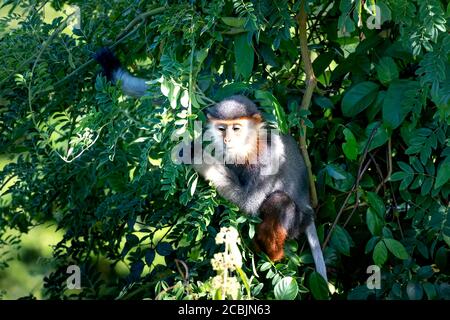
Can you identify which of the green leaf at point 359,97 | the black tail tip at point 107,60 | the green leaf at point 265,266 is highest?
the black tail tip at point 107,60

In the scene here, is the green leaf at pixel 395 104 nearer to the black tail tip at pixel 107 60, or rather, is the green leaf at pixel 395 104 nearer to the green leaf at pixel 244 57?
the green leaf at pixel 244 57

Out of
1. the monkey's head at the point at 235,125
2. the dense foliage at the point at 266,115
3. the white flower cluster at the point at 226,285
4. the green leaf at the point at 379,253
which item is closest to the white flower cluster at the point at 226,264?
the white flower cluster at the point at 226,285

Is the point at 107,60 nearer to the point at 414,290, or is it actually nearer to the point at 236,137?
the point at 236,137

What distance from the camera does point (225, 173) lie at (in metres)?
5.66

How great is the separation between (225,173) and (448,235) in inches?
59.5

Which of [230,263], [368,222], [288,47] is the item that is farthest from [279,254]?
[230,263]

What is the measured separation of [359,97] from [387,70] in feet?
0.83

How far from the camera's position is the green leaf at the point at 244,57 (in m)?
5.14

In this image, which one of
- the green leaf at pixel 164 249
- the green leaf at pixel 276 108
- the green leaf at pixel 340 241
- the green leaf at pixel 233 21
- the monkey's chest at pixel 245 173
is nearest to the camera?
the green leaf at pixel 276 108

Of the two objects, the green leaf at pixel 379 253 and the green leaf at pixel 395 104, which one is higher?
the green leaf at pixel 395 104

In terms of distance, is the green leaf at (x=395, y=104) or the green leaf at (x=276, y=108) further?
the green leaf at (x=395, y=104)

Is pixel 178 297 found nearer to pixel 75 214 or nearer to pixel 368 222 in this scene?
pixel 368 222

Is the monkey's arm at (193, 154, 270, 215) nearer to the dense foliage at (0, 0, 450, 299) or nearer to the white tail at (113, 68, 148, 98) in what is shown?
the dense foliage at (0, 0, 450, 299)

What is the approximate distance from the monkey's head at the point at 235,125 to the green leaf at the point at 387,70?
2.74 feet
